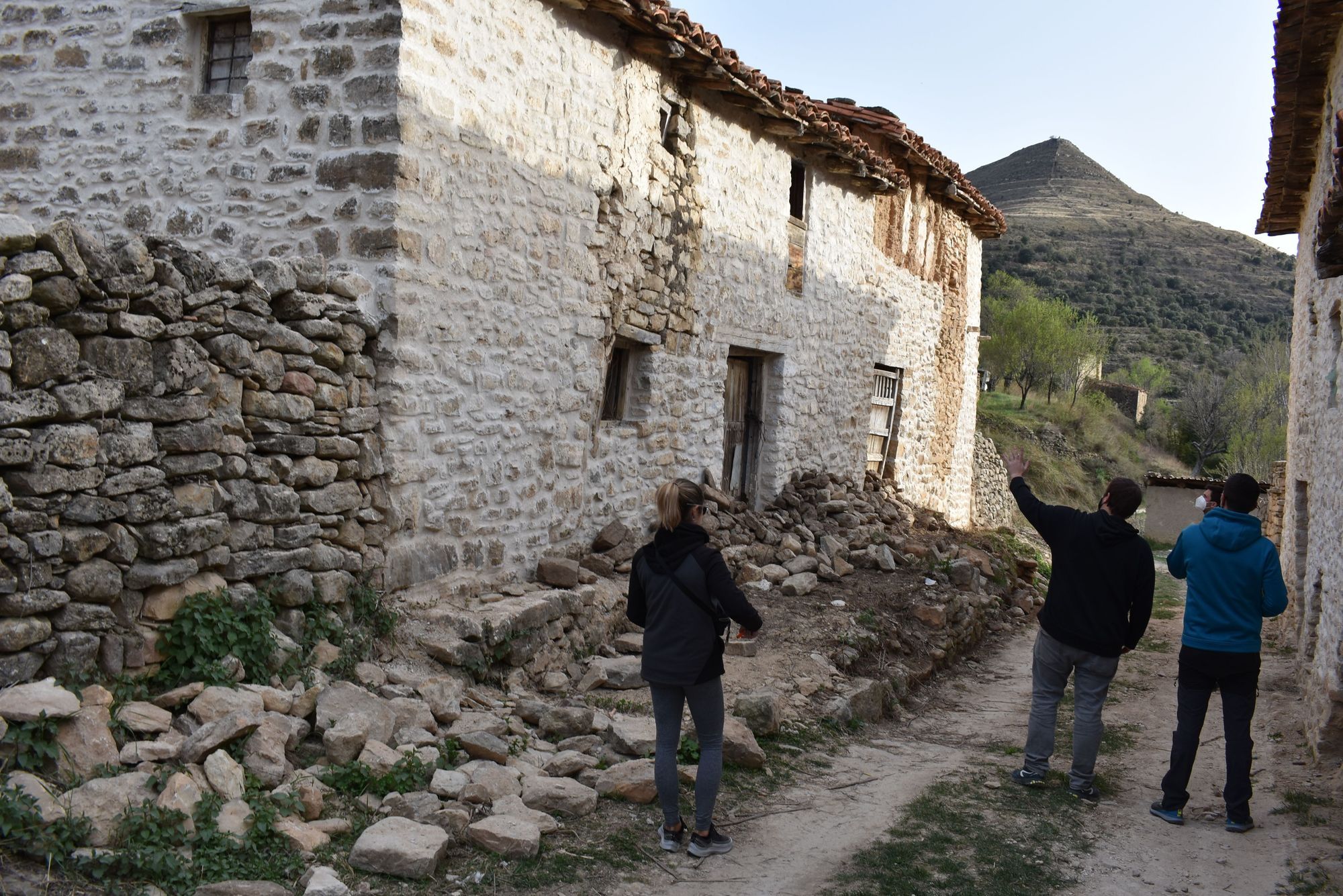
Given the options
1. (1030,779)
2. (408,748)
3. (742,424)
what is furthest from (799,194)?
A: (408,748)

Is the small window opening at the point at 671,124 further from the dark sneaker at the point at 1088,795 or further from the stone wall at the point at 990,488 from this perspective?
the stone wall at the point at 990,488

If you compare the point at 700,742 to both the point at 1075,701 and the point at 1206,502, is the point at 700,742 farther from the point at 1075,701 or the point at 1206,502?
the point at 1206,502

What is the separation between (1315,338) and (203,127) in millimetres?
9184

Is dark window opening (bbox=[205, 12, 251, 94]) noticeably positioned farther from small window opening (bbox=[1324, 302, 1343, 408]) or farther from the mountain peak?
the mountain peak

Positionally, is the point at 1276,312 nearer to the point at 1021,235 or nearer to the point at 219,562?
the point at 1021,235

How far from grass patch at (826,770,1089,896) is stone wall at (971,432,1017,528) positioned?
14.5m

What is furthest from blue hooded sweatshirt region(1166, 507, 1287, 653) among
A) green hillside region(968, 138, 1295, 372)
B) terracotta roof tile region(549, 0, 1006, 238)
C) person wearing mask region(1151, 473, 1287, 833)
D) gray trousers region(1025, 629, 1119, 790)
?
green hillside region(968, 138, 1295, 372)

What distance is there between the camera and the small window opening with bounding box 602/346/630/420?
912cm

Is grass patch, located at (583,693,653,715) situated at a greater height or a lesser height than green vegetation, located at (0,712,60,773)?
lesser

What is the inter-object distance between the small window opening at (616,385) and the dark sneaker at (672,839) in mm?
4959

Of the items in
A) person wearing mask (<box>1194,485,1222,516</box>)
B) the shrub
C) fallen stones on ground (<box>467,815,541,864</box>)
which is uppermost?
person wearing mask (<box>1194,485,1222,516</box>)

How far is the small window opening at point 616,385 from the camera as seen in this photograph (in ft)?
29.9

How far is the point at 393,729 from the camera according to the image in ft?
16.0

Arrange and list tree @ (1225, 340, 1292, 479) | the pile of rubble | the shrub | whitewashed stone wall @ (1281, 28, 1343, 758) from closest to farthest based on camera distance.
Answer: the pile of rubble
the shrub
whitewashed stone wall @ (1281, 28, 1343, 758)
tree @ (1225, 340, 1292, 479)
